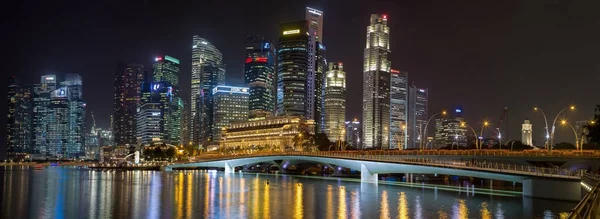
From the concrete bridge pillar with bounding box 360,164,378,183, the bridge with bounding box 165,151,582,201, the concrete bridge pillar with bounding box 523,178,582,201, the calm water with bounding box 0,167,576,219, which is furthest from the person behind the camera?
the concrete bridge pillar with bounding box 360,164,378,183

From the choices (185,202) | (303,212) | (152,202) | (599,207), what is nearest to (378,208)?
(303,212)

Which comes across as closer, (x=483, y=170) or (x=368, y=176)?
(x=483, y=170)

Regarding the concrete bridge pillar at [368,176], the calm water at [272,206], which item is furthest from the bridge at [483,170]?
the calm water at [272,206]

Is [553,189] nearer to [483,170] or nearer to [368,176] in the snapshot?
[483,170]

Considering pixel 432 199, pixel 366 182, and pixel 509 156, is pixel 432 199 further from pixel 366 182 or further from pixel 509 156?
pixel 366 182

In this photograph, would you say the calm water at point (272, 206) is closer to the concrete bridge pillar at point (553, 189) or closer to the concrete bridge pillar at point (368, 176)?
the concrete bridge pillar at point (553, 189)

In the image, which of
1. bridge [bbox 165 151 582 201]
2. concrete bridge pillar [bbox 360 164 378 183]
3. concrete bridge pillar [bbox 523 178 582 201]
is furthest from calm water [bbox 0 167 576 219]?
concrete bridge pillar [bbox 360 164 378 183]

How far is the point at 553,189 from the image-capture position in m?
64.8

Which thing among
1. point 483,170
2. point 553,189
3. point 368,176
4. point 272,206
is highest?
point 483,170

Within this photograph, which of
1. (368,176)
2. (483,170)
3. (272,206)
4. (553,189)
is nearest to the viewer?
(272,206)

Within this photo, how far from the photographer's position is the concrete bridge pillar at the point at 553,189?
62469 millimetres

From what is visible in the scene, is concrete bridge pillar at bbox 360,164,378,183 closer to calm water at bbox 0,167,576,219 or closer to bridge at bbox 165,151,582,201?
bridge at bbox 165,151,582,201

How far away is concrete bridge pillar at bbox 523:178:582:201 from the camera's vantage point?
62469 millimetres

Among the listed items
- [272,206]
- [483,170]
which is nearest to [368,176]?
[483,170]
